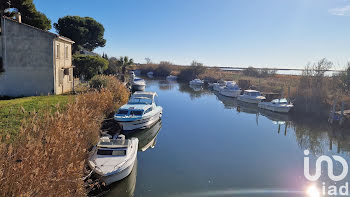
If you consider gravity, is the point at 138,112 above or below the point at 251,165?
above

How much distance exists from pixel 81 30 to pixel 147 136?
36340mm

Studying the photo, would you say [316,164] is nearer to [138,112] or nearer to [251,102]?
[138,112]

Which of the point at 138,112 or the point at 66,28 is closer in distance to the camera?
the point at 138,112

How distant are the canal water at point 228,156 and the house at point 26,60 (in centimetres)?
937

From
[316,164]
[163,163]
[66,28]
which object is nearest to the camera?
[163,163]

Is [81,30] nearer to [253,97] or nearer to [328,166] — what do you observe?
[253,97]

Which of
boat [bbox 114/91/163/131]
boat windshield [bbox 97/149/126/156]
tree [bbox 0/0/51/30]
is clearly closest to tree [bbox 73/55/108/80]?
tree [bbox 0/0/51/30]

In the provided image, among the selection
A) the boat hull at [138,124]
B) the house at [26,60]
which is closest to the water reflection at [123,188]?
the boat hull at [138,124]

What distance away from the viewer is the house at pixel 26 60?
736 inches

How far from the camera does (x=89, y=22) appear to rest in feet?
165

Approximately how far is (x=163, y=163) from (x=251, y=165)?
429cm

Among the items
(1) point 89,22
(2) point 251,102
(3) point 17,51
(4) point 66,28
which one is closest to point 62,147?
(3) point 17,51

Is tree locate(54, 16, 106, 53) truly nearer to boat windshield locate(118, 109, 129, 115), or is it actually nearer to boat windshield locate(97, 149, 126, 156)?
boat windshield locate(118, 109, 129, 115)

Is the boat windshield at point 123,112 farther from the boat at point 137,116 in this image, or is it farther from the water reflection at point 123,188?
the water reflection at point 123,188
